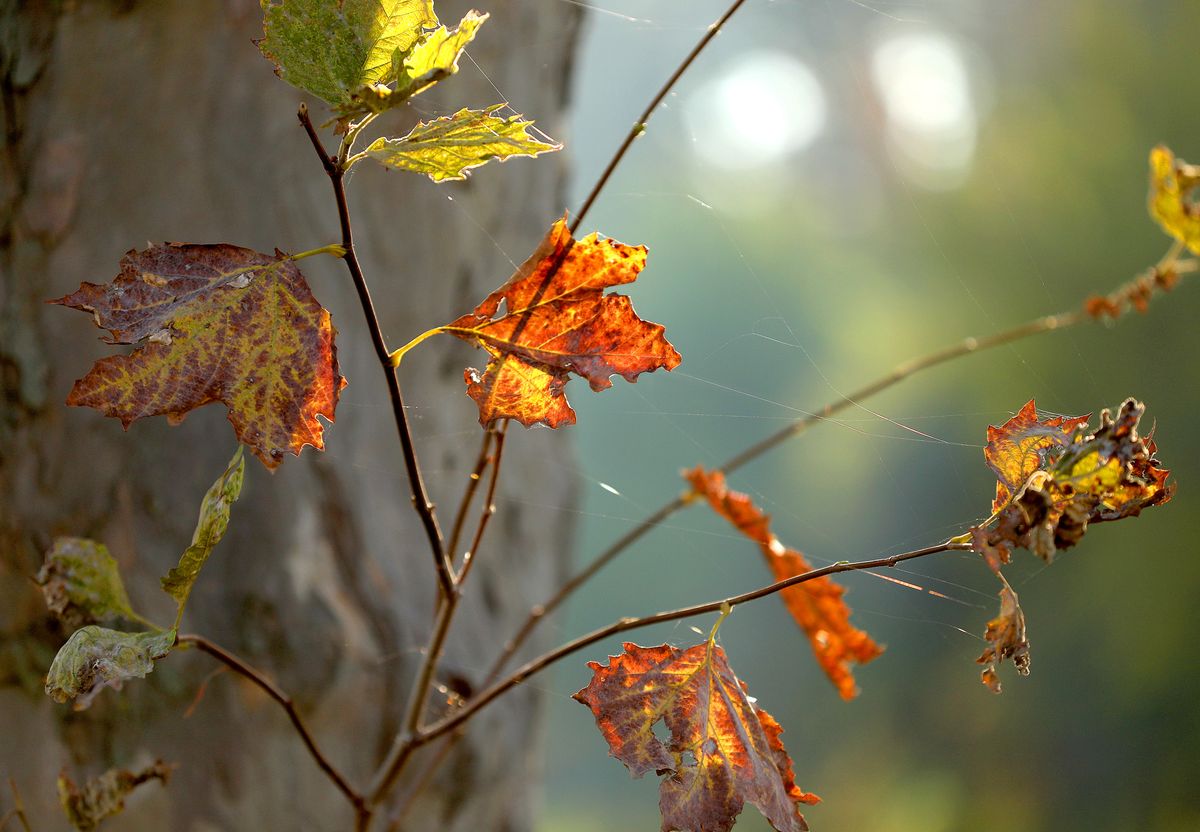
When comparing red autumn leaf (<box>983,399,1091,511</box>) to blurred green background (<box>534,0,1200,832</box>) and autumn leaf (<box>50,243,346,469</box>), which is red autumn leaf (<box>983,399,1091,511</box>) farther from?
blurred green background (<box>534,0,1200,832</box>)

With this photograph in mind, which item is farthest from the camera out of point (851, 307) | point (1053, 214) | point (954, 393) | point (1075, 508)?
point (851, 307)

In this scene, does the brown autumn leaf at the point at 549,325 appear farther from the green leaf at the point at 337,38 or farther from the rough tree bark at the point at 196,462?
the rough tree bark at the point at 196,462

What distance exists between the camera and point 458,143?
15cm

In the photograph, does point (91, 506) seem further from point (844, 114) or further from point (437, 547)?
point (844, 114)

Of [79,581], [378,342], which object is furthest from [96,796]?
[378,342]

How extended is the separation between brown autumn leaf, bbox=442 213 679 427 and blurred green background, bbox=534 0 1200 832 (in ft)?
1.61

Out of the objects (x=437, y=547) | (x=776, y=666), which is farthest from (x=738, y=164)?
(x=437, y=547)

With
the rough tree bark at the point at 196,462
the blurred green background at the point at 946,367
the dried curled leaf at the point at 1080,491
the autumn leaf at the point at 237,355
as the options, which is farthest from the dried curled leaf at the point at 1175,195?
the blurred green background at the point at 946,367

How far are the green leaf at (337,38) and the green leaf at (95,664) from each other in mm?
102

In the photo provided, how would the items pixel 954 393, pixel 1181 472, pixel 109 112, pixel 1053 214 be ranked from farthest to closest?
pixel 954 393 < pixel 1053 214 < pixel 1181 472 < pixel 109 112

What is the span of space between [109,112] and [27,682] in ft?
0.75

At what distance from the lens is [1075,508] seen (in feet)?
0.48

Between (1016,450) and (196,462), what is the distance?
325mm

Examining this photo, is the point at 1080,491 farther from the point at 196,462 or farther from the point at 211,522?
the point at 196,462
